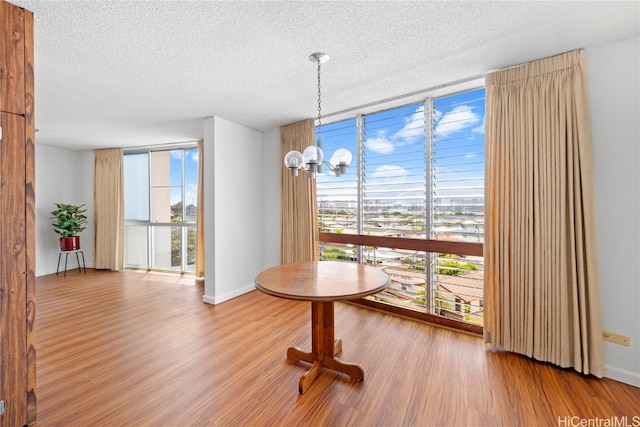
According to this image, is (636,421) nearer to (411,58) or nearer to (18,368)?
(411,58)

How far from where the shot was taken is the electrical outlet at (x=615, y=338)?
6.29 ft

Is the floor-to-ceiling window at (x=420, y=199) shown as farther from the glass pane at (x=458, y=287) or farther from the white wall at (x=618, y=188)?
the white wall at (x=618, y=188)

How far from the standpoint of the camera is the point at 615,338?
76.9 inches

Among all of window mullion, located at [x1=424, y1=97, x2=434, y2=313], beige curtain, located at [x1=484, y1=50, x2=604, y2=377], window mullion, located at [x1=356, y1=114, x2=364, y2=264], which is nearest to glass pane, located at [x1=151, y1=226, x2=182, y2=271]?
window mullion, located at [x1=356, y1=114, x2=364, y2=264]

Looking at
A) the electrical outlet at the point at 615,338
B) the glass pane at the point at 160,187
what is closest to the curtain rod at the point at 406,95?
the electrical outlet at the point at 615,338

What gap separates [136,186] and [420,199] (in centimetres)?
550

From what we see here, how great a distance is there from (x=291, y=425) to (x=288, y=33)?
246 cm

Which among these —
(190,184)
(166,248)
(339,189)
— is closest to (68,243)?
(166,248)

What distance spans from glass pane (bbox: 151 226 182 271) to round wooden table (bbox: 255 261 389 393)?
370 cm

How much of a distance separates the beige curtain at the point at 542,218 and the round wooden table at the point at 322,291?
3.74 feet

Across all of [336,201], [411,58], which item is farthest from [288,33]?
[336,201]

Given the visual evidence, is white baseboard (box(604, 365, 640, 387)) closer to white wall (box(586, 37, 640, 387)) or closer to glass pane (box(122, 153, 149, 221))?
white wall (box(586, 37, 640, 387))

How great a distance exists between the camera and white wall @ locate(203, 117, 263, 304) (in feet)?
11.7

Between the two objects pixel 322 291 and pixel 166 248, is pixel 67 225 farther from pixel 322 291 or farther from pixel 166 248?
pixel 322 291
